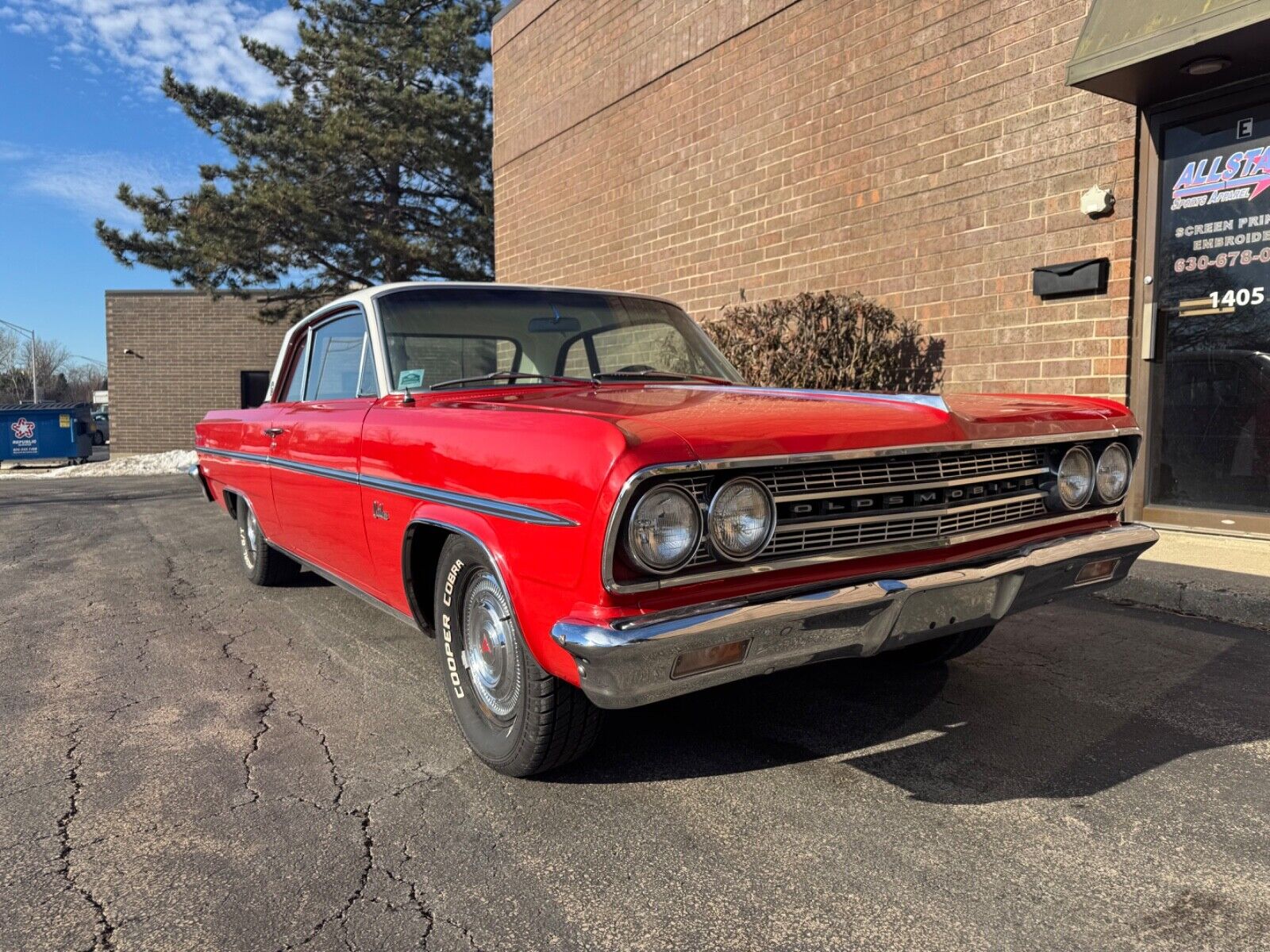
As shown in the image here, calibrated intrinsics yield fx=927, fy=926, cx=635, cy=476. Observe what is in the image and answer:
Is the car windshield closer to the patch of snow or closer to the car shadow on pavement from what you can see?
the car shadow on pavement

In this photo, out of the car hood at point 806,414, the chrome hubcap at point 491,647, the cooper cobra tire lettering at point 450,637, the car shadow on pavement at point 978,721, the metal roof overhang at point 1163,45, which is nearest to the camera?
the car hood at point 806,414

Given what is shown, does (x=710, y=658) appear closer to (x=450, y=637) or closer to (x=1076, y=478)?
(x=450, y=637)

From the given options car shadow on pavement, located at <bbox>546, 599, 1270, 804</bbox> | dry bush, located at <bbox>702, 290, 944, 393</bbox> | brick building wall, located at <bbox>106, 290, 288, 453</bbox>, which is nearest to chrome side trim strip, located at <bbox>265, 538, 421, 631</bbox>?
car shadow on pavement, located at <bbox>546, 599, 1270, 804</bbox>

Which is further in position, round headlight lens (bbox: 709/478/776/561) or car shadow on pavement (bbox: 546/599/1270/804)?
car shadow on pavement (bbox: 546/599/1270/804)

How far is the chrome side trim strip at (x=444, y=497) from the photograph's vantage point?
7.76ft

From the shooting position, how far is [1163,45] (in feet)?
17.3

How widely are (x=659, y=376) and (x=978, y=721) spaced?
5.84ft

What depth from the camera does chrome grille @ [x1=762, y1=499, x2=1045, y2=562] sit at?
2414 mm

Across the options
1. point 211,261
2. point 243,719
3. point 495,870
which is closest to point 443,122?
point 211,261

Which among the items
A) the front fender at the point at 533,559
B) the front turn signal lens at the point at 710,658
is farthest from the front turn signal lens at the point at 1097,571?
the front fender at the point at 533,559

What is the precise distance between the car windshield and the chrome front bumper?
1595 millimetres

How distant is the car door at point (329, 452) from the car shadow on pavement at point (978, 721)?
134cm

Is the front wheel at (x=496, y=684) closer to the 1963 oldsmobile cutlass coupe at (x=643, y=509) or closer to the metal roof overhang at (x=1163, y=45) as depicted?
the 1963 oldsmobile cutlass coupe at (x=643, y=509)

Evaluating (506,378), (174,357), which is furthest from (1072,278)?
(174,357)
